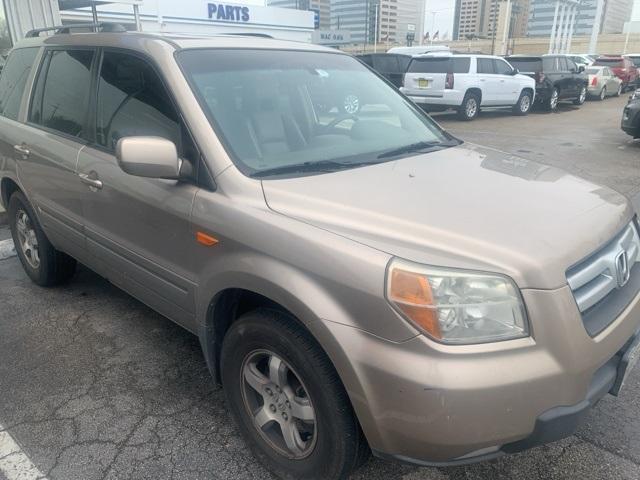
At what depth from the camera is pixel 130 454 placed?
253 cm

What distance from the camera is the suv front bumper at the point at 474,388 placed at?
173 cm

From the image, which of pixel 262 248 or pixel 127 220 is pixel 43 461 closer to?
pixel 127 220

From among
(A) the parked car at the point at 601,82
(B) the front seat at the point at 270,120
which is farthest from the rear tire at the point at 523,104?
(B) the front seat at the point at 270,120

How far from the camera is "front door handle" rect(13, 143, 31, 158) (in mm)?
3744

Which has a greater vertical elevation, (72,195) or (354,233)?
(354,233)

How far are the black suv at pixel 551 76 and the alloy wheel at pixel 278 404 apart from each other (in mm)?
18524

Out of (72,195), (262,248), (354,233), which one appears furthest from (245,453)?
(72,195)

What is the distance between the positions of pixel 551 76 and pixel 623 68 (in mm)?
10456

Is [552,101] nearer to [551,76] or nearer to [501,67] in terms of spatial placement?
[551,76]

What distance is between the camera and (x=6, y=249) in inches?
205

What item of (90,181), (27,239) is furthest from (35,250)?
(90,181)

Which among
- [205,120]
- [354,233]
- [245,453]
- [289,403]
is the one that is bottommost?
[245,453]

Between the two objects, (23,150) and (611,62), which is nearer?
(23,150)

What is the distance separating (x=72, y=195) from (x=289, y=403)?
6.59ft
